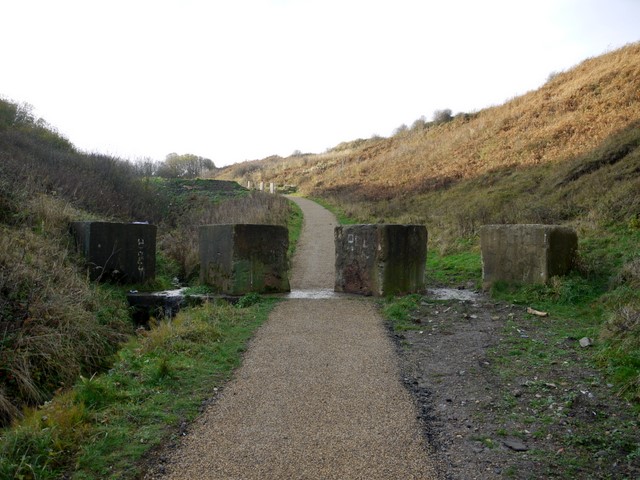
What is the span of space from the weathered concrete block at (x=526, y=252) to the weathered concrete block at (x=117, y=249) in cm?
632

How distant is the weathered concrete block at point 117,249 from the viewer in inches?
388

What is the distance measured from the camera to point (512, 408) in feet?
14.2

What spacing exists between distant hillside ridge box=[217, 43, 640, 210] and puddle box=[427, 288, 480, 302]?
11.4 metres

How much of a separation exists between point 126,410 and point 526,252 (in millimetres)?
6889

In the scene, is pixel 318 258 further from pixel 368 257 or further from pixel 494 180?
pixel 494 180

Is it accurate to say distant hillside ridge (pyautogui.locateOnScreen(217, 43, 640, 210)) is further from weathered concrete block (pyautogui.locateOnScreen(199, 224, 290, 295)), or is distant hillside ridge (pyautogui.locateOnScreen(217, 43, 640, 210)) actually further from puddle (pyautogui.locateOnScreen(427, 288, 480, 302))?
weathered concrete block (pyautogui.locateOnScreen(199, 224, 290, 295))

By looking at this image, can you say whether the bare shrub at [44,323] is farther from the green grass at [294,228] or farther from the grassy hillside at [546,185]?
the green grass at [294,228]

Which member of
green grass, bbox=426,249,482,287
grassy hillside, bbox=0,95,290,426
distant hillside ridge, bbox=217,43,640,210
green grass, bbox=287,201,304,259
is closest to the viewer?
grassy hillside, bbox=0,95,290,426

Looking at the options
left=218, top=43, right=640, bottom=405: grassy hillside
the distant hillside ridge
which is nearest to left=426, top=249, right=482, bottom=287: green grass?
left=218, top=43, right=640, bottom=405: grassy hillside

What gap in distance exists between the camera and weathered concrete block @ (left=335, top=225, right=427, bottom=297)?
898 cm

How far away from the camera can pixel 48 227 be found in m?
10.1

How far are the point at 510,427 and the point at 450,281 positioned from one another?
722 centimetres

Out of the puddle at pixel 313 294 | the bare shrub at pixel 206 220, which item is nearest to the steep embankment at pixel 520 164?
the bare shrub at pixel 206 220

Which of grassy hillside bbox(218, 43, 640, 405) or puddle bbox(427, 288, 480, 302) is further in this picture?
puddle bbox(427, 288, 480, 302)
